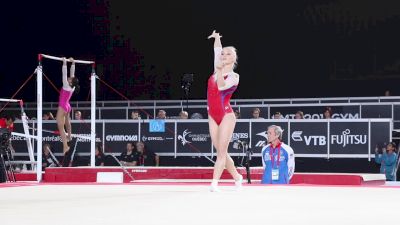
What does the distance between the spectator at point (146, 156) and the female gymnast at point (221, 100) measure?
590 cm

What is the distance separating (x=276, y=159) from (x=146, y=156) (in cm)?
507

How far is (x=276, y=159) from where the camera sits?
6824 mm

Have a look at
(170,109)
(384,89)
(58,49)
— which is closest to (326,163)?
(170,109)

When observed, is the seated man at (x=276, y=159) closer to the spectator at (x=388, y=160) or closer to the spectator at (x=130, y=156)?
the spectator at (x=388, y=160)

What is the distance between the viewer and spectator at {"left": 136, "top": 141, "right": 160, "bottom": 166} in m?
11.5

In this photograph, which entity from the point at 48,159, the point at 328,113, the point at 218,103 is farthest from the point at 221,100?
the point at 328,113

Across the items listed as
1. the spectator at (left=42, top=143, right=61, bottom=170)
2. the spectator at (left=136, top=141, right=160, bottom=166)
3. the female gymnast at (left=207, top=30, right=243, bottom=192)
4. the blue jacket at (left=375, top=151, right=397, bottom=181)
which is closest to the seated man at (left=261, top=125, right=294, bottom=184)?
the female gymnast at (left=207, top=30, right=243, bottom=192)

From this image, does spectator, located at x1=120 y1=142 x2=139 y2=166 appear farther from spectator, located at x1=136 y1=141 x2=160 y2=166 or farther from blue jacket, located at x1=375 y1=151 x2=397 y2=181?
blue jacket, located at x1=375 y1=151 x2=397 y2=181

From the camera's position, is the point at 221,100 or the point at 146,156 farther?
the point at 146,156

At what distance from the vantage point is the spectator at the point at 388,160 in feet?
35.8

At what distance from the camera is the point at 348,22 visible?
17500 millimetres

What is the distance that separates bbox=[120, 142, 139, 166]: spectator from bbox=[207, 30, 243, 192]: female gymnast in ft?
19.4

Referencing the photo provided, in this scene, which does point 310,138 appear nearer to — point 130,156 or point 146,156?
Answer: point 146,156
